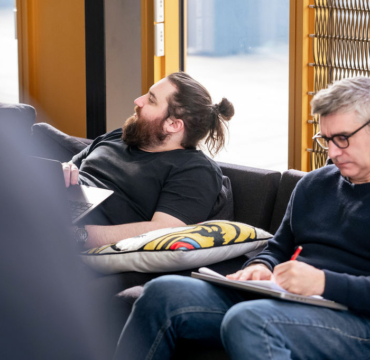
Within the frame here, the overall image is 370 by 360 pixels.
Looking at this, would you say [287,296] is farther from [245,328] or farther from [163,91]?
[163,91]

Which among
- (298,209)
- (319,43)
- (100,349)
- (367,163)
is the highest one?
(319,43)

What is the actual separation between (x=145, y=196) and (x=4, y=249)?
4.12ft

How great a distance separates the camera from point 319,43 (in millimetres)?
2982

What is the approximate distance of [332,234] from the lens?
1.82 m

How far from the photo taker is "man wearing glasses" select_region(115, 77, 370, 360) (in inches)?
62.5

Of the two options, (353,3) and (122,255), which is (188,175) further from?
(353,3)

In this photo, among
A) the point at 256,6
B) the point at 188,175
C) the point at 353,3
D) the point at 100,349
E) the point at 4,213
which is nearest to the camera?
the point at 4,213

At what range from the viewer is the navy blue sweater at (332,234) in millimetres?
1606

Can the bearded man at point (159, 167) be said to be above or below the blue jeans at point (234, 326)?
above

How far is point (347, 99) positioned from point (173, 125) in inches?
37.5

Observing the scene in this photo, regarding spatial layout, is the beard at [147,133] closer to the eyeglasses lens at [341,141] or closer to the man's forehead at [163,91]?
the man's forehead at [163,91]

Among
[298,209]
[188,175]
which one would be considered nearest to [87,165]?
[188,175]

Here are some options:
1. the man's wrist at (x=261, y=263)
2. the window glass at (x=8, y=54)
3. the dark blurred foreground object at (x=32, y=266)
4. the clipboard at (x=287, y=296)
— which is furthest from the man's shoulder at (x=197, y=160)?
the window glass at (x=8, y=54)

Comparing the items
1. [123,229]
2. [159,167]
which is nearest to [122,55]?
[159,167]
